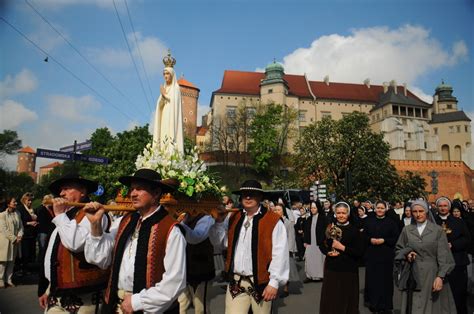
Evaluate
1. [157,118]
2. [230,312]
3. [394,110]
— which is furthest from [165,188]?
[394,110]

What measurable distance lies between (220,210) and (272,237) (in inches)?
39.8

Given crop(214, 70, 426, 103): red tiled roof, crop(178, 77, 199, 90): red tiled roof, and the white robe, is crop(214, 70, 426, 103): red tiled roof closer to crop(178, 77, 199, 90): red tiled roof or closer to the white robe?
crop(178, 77, 199, 90): red tiled roof

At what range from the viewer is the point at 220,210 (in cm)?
486

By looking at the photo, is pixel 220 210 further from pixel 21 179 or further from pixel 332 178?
pixel 21 179

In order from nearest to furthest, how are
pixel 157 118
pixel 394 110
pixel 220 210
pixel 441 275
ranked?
pixel 220 210 < pixel 441 275 < pixel 157 118 < pixel 394 110

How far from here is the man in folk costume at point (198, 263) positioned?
15.9 ft

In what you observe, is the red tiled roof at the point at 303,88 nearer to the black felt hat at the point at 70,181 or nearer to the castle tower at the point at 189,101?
the castle tower at the point at 189,101

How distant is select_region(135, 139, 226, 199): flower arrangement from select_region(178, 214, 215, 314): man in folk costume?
390 mm

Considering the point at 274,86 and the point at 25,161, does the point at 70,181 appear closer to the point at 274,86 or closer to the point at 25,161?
the point at 274,86

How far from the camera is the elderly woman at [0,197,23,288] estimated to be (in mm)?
8789

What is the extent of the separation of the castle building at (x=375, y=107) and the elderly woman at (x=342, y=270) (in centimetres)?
6637

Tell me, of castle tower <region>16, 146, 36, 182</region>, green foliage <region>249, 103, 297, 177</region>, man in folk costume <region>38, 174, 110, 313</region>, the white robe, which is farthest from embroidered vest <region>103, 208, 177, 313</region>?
castle tower <region>16, 146, 36, 182</region>

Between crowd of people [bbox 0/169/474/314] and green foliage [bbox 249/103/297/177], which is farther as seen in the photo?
green foliage [bbox 249/103/297/177]

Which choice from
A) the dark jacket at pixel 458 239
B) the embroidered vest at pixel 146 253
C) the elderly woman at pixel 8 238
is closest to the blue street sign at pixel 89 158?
the elderly woman at pixel 8 238
